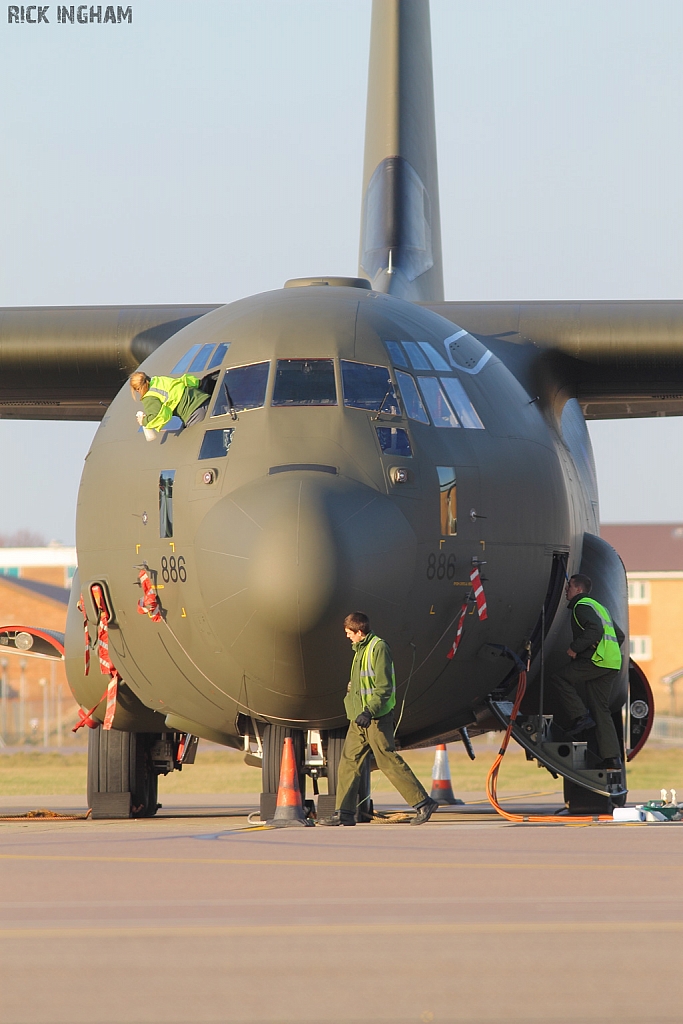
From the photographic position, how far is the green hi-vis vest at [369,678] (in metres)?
9.11

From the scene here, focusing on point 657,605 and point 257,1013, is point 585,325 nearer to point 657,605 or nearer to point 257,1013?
point 257,1013

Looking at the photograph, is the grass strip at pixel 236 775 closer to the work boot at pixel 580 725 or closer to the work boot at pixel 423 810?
the work boot at pixel 580 725

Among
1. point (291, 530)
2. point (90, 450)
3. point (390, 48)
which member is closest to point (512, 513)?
point (291, 530)

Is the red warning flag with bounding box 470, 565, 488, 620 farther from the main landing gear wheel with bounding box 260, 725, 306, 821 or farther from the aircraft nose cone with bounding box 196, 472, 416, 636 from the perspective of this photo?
the main landing gear wheel with bounding box 260, 725, 306, 821

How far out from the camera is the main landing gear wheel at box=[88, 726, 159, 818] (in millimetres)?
12453

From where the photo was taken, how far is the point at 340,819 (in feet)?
30.6

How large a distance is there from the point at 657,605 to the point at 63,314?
5436cm

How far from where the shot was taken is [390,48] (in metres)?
18.6

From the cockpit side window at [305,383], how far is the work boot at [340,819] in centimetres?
254

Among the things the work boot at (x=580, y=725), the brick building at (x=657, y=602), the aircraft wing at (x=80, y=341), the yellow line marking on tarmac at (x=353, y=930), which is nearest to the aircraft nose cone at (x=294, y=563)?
the work boot at (x=580, y=725)

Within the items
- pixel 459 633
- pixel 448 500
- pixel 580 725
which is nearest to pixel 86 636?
pixel 459 633

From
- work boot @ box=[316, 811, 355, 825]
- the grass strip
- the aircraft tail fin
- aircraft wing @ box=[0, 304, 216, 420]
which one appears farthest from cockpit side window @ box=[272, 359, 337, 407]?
the grass strip

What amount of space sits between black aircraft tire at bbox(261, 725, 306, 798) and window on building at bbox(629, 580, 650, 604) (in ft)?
188

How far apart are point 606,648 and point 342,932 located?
6.76 m
